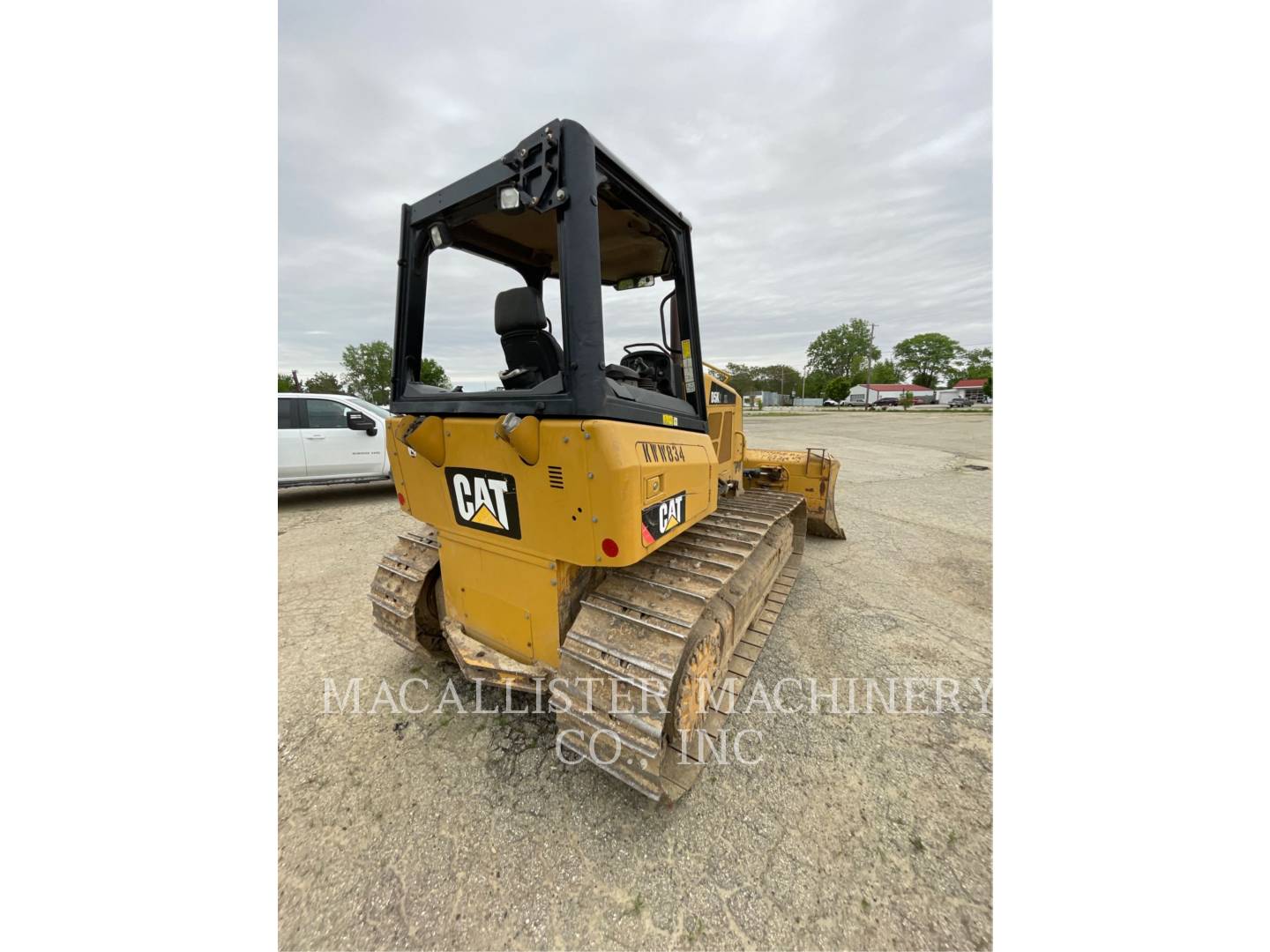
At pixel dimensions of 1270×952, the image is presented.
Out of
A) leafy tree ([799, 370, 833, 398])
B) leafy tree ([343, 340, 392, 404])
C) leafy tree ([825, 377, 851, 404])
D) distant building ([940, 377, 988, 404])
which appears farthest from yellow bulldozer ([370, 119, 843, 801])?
distant building ([940, 377, 988, 404])

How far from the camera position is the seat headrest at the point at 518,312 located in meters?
2.12

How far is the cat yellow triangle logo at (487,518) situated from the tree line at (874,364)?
246 ft

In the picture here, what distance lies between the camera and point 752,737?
2.28 meters

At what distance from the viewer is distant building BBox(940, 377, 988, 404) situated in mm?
69688

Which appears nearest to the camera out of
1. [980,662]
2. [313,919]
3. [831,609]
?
[313,919]

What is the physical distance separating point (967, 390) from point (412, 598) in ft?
293

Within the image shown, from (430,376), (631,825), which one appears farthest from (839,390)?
(631,825)

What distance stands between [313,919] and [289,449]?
669 centimetres

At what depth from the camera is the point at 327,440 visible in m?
6.88

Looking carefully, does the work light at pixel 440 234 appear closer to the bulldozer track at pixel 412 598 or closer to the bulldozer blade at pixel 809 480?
the bulldozer track at pixel 412 598

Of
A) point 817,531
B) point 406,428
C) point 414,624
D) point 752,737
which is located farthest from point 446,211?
point 817,531

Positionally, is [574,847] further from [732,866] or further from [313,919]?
[313,919]

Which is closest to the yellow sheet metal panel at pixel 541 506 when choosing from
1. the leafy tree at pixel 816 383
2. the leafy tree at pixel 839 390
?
the leafy tree at pixel 839 390

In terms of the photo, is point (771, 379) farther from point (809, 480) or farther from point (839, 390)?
point (809, 480)
